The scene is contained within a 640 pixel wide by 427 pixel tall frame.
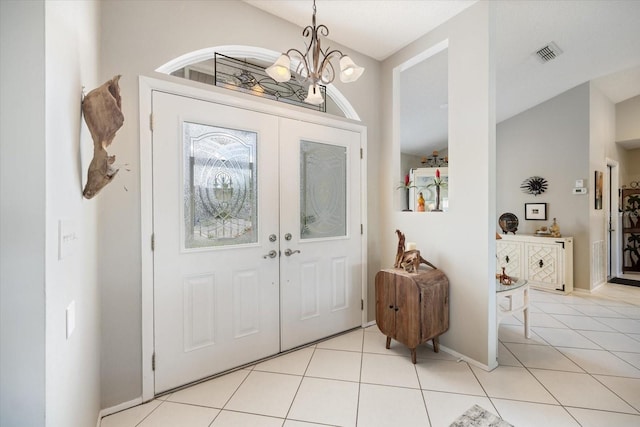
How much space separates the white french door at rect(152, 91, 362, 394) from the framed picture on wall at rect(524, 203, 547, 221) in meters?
3.92

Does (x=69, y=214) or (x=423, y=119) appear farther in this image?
(x=423, y=119)

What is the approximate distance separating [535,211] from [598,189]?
934mm

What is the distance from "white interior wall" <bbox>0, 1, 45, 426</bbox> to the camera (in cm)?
72

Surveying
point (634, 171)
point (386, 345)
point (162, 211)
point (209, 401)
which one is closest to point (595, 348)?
point (386, 345)

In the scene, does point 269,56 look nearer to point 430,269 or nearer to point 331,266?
point 331,266

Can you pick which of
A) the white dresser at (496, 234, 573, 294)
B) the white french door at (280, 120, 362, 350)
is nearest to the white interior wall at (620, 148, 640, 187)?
the white dresser at (496, 234, 573, 294)

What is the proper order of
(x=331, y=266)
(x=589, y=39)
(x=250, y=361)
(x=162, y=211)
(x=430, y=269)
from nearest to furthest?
(x=162, y=211) → (x=250, y=361) → (x=430, y=269) → (x=331, y=266) → (x=589, y=39)

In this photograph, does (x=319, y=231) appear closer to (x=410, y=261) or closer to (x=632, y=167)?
(x=410, y=261)

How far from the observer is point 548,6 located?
2.64 meters

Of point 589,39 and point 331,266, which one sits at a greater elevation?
point 589,39

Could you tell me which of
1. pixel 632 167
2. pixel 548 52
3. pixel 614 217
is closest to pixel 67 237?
pixel 548 52

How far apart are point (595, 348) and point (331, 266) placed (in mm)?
2537

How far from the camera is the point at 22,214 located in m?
0.75

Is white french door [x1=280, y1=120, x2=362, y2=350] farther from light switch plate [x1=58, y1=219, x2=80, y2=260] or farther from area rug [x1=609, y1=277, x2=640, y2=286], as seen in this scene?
→ area rug [x1=609, y1=277, x2=640, y2=286]
